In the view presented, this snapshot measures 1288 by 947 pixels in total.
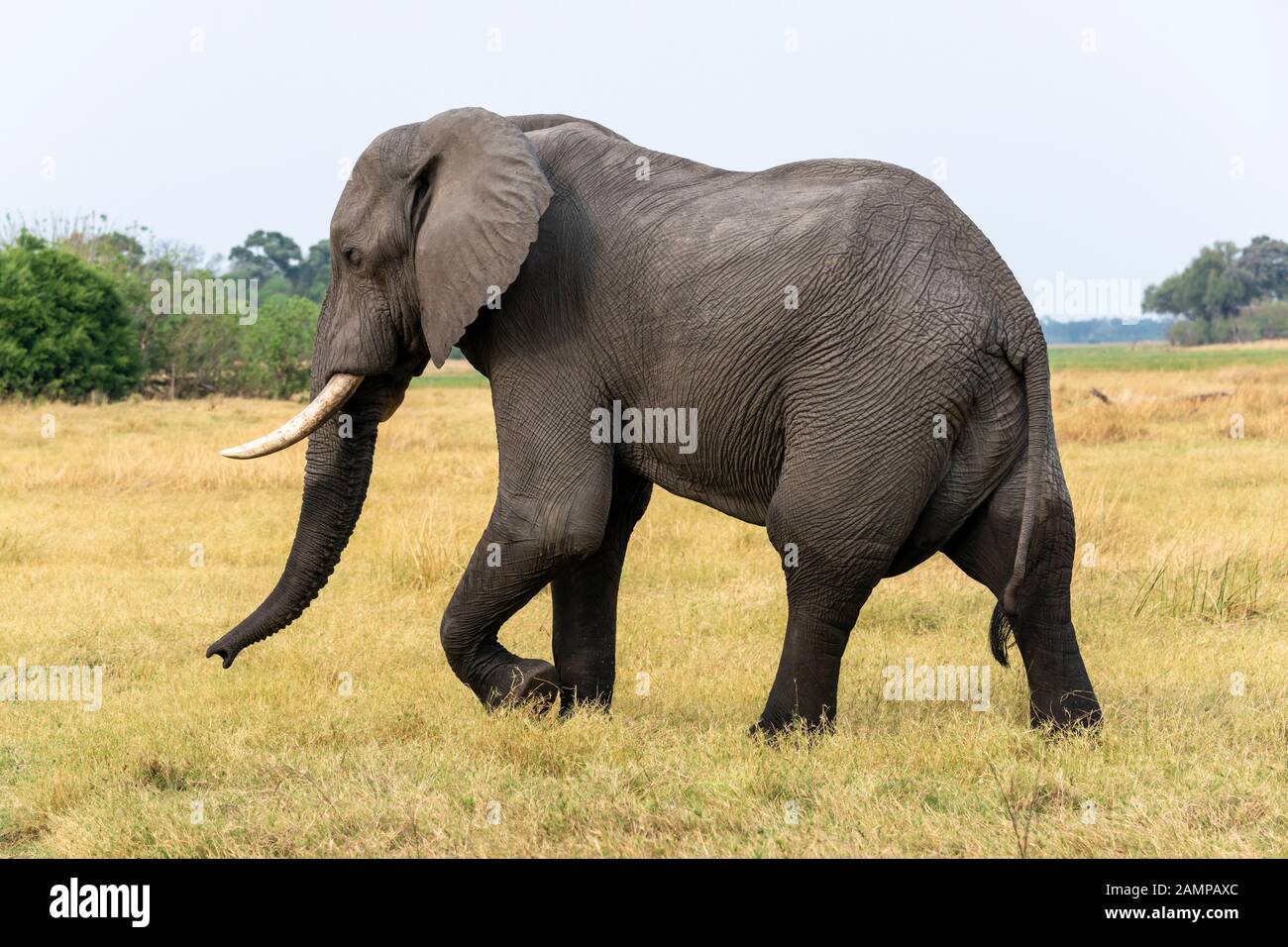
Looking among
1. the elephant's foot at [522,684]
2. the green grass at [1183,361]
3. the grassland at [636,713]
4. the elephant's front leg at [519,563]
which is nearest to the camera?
the grassland at [636,713]

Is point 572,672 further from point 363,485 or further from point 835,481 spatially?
point 835,481

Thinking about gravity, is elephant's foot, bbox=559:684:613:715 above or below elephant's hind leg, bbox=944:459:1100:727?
below

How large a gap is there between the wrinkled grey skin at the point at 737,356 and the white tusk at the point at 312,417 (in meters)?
0.10

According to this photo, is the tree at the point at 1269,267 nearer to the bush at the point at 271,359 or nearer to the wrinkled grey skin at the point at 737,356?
the bush at the point at 271,359

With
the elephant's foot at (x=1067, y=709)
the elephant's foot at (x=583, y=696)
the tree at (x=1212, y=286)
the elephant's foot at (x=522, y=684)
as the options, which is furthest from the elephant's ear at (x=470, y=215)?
the tree at (x=1212, y=286)

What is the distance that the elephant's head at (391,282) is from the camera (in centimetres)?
579

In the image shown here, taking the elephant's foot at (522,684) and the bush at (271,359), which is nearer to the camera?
the elephant's foot at (522,684)

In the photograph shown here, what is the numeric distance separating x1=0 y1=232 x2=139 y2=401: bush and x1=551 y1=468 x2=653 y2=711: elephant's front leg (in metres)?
28.9

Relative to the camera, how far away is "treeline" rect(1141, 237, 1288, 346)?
102688 millimetres

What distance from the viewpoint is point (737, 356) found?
5660mm

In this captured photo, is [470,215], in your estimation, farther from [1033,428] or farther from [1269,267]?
[1269,267]

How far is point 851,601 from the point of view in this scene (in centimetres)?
569

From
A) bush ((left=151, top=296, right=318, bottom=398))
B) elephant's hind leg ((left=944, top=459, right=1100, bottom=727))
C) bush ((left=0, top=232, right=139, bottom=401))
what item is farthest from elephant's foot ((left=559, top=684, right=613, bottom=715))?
bush ((left=151, top=296, right=318, bottom=398))

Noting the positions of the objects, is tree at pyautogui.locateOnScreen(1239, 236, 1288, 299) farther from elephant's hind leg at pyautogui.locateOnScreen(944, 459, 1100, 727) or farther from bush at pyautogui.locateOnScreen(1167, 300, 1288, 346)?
elephant's hind leg at pyautogui.locateOnScreen(944, 459, 1100, 727)
